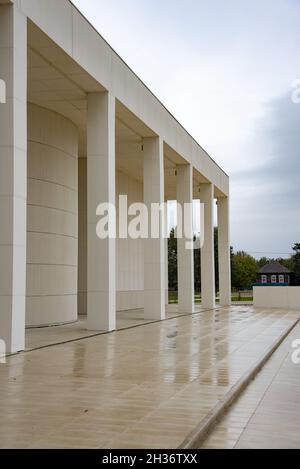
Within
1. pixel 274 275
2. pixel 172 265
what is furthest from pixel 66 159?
pixel 172 265

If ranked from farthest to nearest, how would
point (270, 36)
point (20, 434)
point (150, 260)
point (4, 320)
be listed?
point (150, 260) → point (270, 36) → point (4, 320) → point (20, 434)

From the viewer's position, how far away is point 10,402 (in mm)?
7094

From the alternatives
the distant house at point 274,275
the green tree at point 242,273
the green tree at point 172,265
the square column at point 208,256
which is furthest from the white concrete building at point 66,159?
the green tree at point 242,273

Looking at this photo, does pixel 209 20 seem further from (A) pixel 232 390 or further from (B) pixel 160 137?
(A) pixel 232 390

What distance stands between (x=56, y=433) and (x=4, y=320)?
650cm

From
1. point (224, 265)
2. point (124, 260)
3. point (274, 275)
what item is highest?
point (124, 260)

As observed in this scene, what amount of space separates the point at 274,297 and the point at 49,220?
2100 centimetres

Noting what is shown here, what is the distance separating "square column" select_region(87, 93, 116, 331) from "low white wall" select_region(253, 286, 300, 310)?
20.7 meters

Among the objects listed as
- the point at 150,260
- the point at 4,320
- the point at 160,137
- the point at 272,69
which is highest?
the point at 272,69

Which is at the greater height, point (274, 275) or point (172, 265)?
point (172, 265)

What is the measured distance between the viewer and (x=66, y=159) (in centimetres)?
2081

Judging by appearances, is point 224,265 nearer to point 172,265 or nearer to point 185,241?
point 185,241

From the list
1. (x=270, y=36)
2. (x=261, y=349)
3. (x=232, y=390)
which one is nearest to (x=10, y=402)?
(x=232, y=390)

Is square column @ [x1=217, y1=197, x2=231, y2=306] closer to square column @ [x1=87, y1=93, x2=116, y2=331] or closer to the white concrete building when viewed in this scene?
the white concrete building
